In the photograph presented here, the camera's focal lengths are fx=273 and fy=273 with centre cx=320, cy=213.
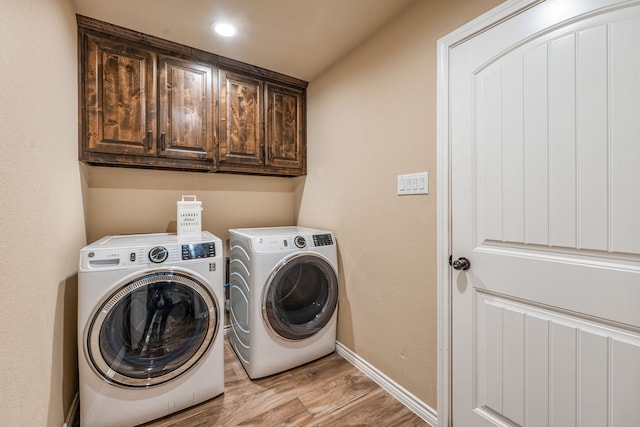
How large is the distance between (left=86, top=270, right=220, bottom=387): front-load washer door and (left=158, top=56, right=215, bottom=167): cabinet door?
953mm

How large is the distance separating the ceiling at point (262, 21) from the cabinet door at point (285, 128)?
364 millimetres

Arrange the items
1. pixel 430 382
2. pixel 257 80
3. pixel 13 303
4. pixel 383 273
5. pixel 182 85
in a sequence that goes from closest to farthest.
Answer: pixel 13 303, pixel 430 382, pixel 383 273, pixel 182 85, pixel 257 80

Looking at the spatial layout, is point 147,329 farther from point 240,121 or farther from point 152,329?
point 240,121

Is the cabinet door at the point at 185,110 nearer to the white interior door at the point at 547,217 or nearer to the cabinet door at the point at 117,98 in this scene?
the cabinet door at the point at 117,98

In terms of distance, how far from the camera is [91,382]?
4.42 ft

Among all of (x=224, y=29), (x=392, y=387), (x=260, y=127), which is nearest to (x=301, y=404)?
(x=392, y=387)

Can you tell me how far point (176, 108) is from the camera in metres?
1.94

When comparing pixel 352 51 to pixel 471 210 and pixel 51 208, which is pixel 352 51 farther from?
pixel 51 208

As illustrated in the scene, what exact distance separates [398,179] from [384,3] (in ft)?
3.25

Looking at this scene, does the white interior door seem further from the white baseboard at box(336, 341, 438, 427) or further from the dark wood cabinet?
the dark wood cabinet

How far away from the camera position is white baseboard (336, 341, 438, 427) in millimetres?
1474

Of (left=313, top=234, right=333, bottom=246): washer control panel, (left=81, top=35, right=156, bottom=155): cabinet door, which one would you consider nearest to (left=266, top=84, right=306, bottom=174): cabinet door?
(left=313, top=234, right=333, bottom=246): washer control panel

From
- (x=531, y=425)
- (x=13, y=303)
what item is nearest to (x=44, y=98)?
(x=13, y=303)

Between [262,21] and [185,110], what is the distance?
2.66 ft
